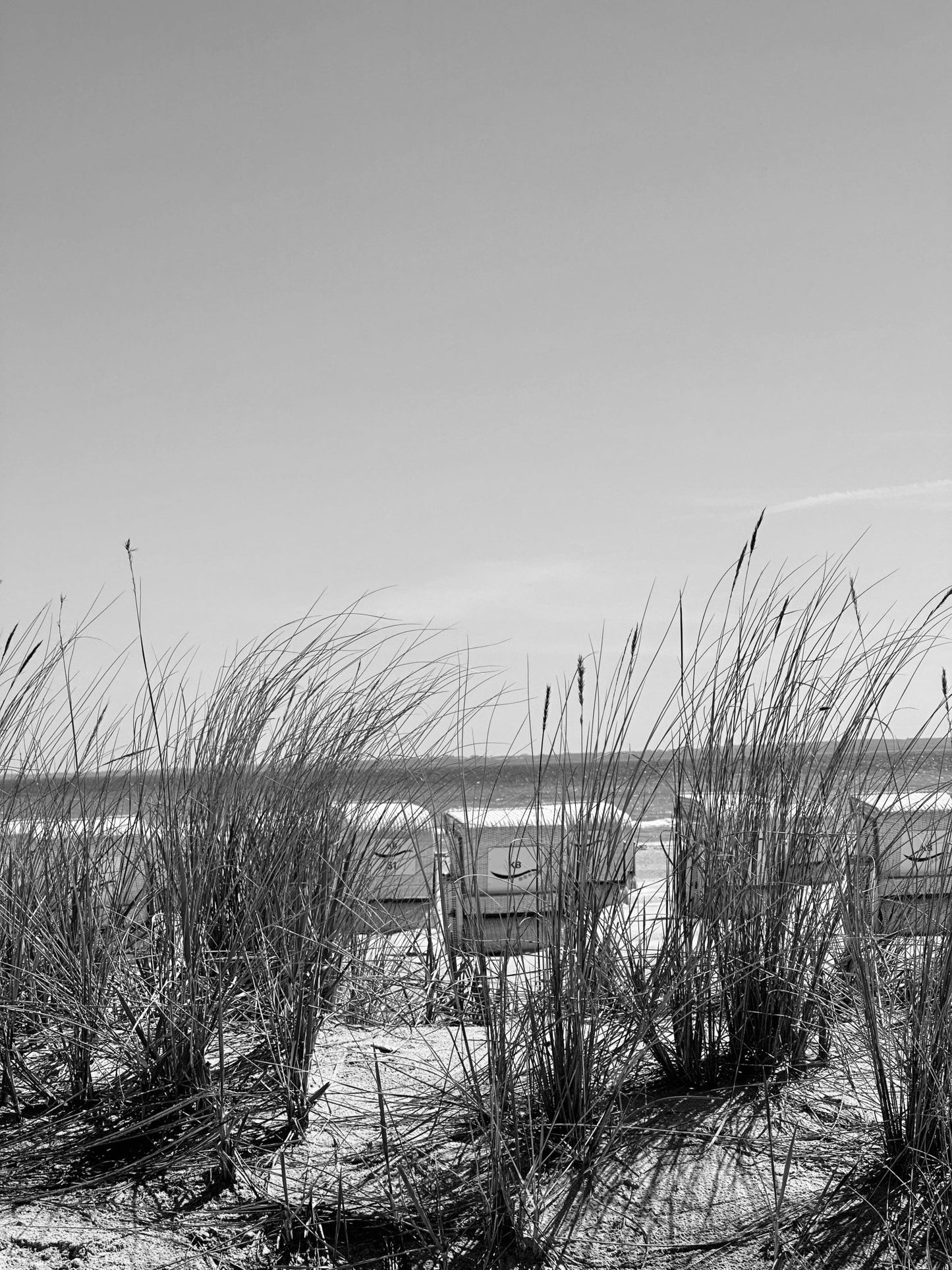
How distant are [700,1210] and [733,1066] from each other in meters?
0.37

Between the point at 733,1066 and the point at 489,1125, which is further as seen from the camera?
the point at 733,1066

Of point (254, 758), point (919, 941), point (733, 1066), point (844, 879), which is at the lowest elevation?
point (733, 1066)

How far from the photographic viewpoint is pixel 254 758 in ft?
8.23

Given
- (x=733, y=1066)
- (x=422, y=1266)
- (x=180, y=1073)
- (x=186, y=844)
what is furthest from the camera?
(x=186, y=844)

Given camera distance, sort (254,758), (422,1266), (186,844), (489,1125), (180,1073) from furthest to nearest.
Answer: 1. (254,758)
2. (186,844)
3. (180,1073)
4. (489,1125)
5. (422,1266)

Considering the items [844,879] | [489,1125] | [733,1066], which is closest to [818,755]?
[844,879]

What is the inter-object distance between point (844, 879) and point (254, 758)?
4.37 feet

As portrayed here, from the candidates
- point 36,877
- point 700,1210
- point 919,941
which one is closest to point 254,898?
point 36,877

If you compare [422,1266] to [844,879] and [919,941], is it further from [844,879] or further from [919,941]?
[919,941]

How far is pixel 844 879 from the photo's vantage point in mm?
1906

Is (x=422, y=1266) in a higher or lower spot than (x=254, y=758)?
lower

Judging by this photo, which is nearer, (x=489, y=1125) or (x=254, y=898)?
(x=489, y=1125)

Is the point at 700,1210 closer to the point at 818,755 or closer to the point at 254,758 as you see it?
the point at 818,755

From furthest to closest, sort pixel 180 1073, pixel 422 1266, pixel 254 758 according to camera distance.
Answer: pixel 254 758
pixel 180 1073
pixel 422 1266
